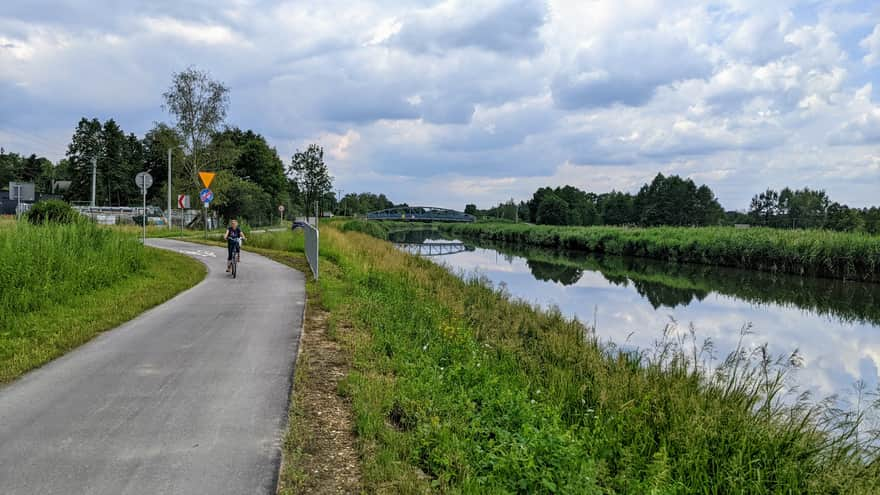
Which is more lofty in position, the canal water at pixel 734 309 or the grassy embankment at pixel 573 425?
the grassy embankment at pixel 573 425

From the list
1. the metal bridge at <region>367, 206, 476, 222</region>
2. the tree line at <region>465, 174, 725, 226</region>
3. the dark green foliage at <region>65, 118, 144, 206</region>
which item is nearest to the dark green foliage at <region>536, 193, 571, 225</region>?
the tree line at <region>465, 174, 725, 226</region>

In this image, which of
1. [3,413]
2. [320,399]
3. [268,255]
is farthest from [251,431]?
[268,255]

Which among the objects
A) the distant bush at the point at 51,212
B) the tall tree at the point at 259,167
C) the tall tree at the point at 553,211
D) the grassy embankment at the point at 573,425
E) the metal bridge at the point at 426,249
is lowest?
the metal bridge at the point at 426,249

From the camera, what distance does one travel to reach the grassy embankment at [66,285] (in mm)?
7459

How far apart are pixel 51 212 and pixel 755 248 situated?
103ft

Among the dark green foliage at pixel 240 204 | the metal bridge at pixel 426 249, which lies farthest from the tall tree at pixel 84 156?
the metal bridge at pixel 426 249

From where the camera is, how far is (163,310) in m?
10.1

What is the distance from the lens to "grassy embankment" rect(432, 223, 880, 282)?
24203mm

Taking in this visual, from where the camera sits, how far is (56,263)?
10.9 metres

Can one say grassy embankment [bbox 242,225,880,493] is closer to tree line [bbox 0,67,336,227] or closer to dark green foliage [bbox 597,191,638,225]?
tree line [bbox 0,67,336,227]

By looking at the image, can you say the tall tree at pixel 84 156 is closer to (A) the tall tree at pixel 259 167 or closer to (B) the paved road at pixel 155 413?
(A) the tall tree at pixel 259 167

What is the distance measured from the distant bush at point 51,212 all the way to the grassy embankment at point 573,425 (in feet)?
35.3

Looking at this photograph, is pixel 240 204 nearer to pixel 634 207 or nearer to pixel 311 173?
pixel 311 173

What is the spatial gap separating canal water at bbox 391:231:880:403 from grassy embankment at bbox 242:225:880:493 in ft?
8.13
